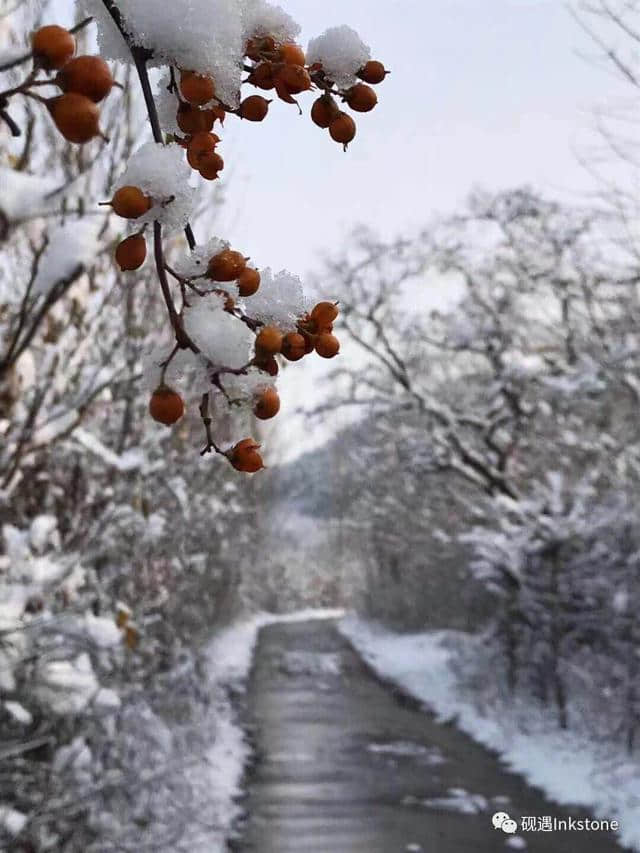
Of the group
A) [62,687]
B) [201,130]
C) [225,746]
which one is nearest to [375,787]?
[225,746]

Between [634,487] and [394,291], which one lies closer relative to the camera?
[634,487]

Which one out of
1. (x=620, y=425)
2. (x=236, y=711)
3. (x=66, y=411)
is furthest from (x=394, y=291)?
(x=66, y=411)

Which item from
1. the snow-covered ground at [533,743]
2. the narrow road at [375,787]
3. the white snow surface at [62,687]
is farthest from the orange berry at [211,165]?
the snow-covered ground at [533,743]

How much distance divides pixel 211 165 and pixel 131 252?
143 mm

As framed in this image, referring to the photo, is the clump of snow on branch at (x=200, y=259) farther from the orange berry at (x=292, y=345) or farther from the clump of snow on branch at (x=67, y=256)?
the clump of snow on branch at (x=67, y=256)

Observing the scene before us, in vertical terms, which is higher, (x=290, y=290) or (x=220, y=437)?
(x=220, y=437)

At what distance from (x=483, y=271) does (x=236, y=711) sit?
722 cm

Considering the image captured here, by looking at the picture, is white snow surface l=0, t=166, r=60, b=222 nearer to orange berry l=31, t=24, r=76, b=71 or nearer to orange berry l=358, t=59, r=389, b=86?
orange berry l=358, t=59, r=389, b=86

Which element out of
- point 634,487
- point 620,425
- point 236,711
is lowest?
point 236,711

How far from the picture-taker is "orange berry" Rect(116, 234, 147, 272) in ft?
2.24

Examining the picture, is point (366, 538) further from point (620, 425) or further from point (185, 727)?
point (185, 727)

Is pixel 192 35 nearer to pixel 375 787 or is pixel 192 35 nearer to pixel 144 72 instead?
pixel 144 72

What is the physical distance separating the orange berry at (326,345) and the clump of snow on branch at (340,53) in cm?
27

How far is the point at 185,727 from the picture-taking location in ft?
27.6
